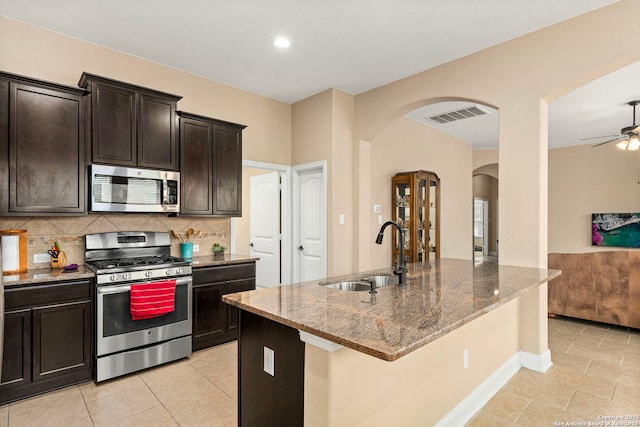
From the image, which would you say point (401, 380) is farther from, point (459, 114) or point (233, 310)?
point (459, 114)

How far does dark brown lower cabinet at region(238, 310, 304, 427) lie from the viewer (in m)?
1.76

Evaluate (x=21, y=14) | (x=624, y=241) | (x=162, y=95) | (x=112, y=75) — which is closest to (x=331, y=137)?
(x=162, y=95)

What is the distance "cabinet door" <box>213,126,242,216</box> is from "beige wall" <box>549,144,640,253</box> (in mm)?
7321

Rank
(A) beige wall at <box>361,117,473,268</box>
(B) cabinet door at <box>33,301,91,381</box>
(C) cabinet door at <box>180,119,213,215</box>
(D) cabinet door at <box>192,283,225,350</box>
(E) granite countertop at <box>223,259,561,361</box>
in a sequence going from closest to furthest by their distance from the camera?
(E) granite countertop at <box>223,259,561,361</box> < (B) cabinet door at <box>33,301,91,381</box> < (D) cabinet door at <box>192,283,225,350</box> < (C) cabinet door at <box>180,119,213,215</box> < (A) beige wall at <box>361,117,473,268</box>

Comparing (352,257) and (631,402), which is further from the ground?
(352,257)

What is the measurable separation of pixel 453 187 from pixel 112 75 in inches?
233

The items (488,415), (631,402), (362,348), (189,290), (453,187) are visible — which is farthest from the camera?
(453,187)

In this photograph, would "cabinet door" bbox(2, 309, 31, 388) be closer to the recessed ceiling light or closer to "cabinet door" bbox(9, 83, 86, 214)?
"cabinet door" bbox(9, 83, 86, 214)

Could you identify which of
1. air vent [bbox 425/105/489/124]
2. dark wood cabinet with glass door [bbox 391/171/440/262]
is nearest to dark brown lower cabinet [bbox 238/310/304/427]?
dark wood cabinet with glass door [bbox 391/171/440/262]

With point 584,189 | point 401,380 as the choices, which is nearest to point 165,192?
point 401,380

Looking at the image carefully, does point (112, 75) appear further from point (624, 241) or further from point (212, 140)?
point (624, 241)

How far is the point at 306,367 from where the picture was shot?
1683mm

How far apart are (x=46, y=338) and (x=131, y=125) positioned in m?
1.91

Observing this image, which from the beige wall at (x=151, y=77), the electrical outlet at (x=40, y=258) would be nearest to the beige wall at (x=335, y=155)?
the beige wall at (x=151, y=77)
